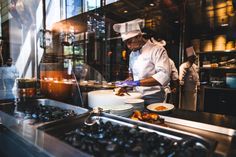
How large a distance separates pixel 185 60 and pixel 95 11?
2344 millimetres

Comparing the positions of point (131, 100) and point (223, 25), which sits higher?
point (223, 25)

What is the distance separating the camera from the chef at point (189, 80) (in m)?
4.28

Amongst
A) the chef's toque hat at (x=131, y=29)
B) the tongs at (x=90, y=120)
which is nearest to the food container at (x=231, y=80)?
the chef's toque hat at (x=131, y=29)

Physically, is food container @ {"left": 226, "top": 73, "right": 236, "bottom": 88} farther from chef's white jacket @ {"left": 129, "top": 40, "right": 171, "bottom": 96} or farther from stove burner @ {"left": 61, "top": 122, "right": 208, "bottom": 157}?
stove burner @ {"left": 61, "top": 122, "right": 208, "bottom": 157}

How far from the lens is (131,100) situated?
4.88ft

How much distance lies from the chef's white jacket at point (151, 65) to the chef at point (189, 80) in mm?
2253

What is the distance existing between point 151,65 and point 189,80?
8.44ft

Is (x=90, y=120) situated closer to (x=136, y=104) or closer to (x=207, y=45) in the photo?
(x=136, y=104)

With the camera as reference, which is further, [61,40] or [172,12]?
[172,12]

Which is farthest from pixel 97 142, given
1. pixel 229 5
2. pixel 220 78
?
pixel 220 78

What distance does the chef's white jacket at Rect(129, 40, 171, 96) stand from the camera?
188 cm

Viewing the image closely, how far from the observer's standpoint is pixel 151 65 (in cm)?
216

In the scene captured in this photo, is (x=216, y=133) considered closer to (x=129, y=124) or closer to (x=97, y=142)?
(x=129, y=124)

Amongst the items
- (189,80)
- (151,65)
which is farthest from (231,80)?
(151,65)
